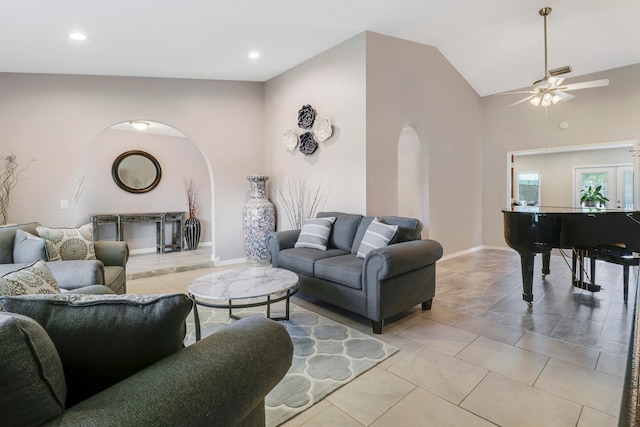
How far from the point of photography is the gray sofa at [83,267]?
98.3 inches

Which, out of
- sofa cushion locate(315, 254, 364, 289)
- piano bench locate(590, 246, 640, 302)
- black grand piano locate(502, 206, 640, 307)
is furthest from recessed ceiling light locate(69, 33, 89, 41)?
piano bench locate(590, 246, 640, 302)

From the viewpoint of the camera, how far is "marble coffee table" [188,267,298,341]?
7.81 ft

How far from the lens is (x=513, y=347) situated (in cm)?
248

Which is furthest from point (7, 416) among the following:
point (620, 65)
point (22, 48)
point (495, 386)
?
point (620, 65)

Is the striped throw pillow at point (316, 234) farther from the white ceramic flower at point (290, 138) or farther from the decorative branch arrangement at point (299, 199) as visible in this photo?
the white ceramic flower at point (290, 138)

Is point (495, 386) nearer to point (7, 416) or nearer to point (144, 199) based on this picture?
point (7, 416)

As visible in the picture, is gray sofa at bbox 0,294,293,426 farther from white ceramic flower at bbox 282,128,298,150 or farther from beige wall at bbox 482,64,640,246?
beige wall at bbox 482,64,640,246

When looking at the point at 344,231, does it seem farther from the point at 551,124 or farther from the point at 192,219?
the point at 551,124

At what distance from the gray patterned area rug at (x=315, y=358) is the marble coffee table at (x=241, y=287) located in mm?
262

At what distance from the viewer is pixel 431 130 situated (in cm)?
524

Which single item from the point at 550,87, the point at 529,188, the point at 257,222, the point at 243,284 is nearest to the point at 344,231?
the point at 243,284

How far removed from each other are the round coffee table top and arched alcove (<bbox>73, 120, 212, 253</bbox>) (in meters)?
3.76

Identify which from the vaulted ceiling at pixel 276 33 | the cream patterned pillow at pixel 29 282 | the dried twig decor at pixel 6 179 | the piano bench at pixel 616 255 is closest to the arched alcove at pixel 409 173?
the vaulted ceiling at pixel 276 33

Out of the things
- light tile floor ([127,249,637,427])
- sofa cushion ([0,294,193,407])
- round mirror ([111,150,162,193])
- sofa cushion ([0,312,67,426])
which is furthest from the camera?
round mirror ([111,150,162,193])
